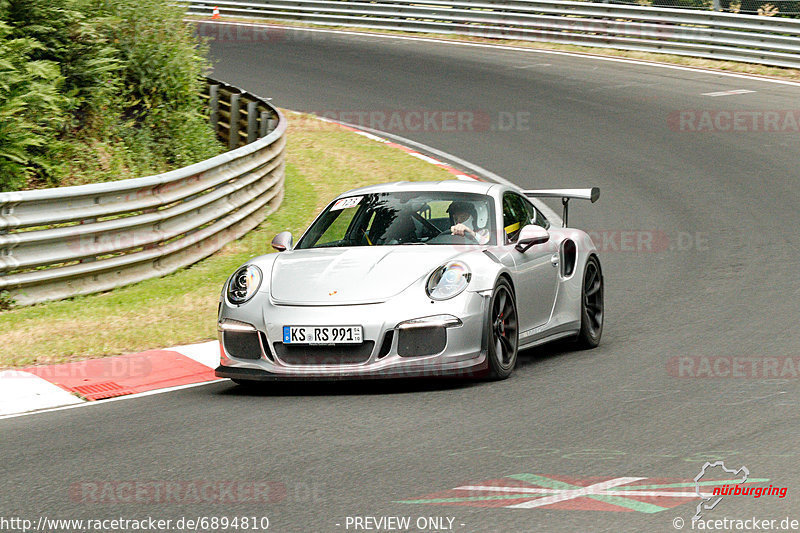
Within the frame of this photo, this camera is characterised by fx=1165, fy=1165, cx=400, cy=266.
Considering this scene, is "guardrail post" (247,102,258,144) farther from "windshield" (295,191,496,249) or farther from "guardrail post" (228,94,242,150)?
"windshield" (295,191,496,249)

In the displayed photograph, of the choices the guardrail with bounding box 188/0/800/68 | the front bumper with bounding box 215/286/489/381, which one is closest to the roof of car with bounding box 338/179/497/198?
the front bumper with bounding box 215/286/489/381

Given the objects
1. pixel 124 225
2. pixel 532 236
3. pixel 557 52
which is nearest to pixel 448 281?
pixel 532 236

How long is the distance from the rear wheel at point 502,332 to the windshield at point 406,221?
633 mm

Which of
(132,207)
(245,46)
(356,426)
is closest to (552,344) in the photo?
(356,426)

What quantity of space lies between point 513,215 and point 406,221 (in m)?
0.86

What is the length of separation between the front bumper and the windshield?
1045 millimetres

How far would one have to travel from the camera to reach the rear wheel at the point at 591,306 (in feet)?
29.5

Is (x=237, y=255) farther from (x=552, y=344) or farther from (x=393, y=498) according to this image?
(x=393, y=498)

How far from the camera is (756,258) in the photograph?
11992 mm

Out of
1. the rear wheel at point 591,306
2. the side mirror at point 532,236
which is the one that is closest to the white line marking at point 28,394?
the side mirror at point 532,236

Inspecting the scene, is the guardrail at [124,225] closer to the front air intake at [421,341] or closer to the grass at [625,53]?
the front air intake at [421,341]

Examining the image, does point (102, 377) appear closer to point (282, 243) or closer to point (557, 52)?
point (282, 243)

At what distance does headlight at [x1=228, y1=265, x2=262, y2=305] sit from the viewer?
25.1 ft

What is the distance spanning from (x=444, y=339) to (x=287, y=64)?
20703mm
